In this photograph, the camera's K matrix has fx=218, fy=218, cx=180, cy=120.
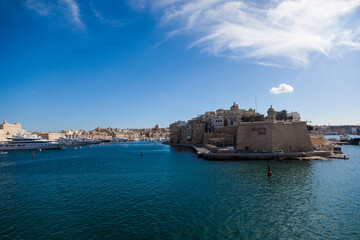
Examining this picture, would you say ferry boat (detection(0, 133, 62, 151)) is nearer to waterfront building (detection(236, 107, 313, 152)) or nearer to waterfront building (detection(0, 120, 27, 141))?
waterfront building (detection(0, 120, 27, 141))

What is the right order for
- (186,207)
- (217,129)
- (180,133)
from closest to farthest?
1. (186,207)
2. (217,129)
3. (180,133)

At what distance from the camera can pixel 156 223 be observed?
368 inches

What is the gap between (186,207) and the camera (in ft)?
36.6

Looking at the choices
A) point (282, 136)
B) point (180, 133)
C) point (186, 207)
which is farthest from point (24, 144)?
point (282, 136)

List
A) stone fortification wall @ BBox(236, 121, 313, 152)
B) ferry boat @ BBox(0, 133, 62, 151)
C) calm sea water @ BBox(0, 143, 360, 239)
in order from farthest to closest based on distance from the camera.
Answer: ferry boat @ BBox(0, 133, 62, 151)
stone fortification wall @ BBox(236, 121, 313, 152)
calm sea water @ BBox(0, 143, 360, 239)

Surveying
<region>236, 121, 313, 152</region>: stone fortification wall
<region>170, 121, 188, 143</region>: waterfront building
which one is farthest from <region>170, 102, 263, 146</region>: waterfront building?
<region>236, 121, 313, 152</region>: stone fortification wall

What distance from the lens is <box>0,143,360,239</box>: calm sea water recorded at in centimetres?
859

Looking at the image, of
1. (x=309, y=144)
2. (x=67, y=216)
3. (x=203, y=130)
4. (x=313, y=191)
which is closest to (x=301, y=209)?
(x=313, y=191)

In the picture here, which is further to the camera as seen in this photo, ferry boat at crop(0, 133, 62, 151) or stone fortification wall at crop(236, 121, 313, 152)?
ferry boat at crop(0, 133, 62, 151)

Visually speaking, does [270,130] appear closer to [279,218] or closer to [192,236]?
[279,218]

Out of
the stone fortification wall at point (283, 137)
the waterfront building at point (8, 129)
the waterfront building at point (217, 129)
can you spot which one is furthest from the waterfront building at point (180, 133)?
the waterfront building at point (8, 129)

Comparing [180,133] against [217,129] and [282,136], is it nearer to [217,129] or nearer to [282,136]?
[217,129]

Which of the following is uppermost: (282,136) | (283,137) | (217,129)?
(217,129)

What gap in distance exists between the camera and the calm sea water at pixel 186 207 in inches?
338
